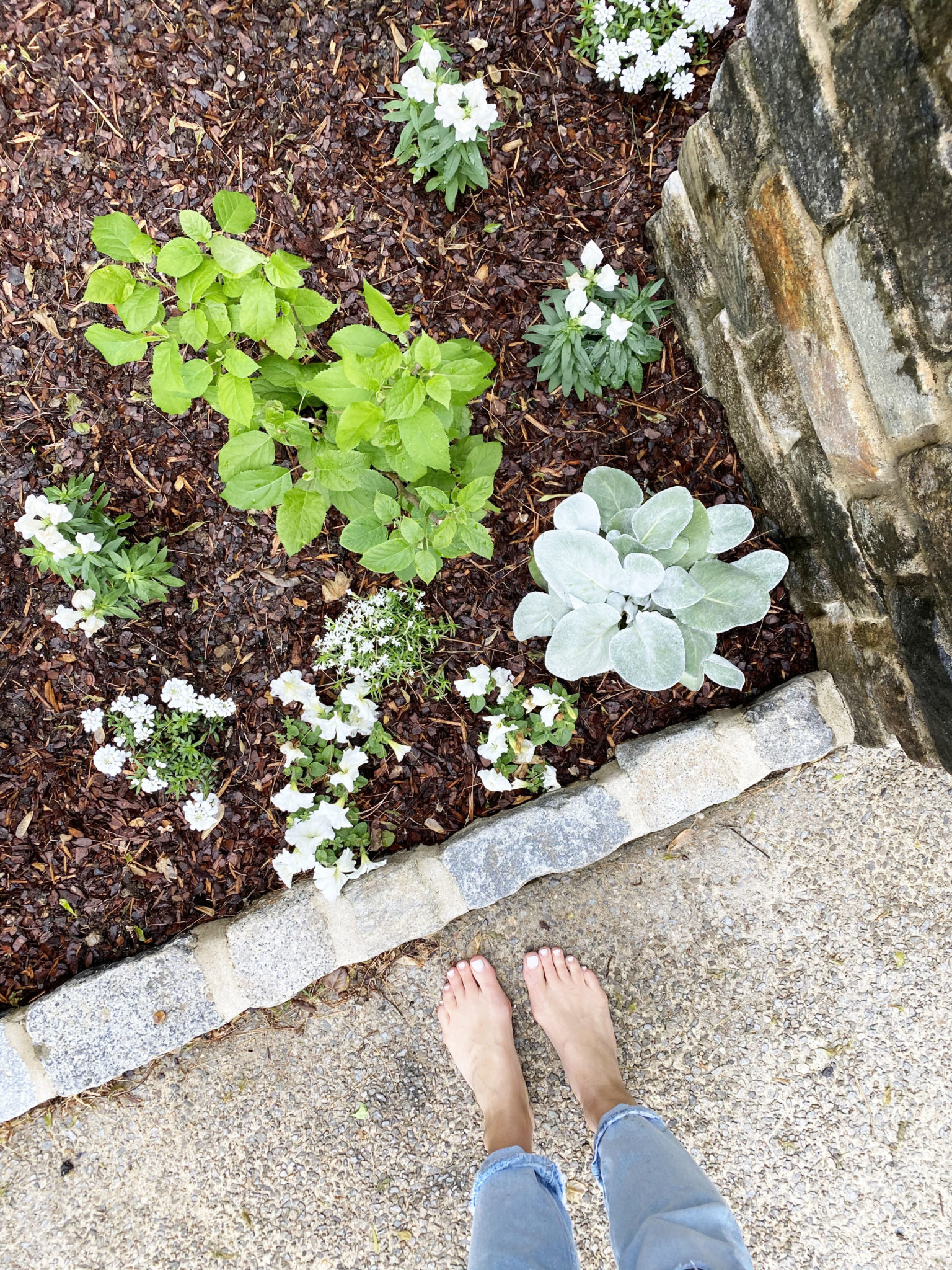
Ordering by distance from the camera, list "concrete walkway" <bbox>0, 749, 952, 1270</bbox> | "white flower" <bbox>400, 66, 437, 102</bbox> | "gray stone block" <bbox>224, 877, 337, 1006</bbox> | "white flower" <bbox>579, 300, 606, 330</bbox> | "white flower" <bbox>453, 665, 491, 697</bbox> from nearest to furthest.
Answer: "white flower" <bbox>400, 66, 437, 102</bbox>, "white flower" <bbox>579, 300, 606, 330</bbox>, "white flower" <bbox>453, 665, 491, 697</bbox>, "gray stone block" <bbox>224, 877, 337, 1006</bbox>, "concrete walkway" <bbox>0, 749, 952, 1270</bbox>

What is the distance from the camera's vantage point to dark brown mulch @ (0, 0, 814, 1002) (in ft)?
7.82

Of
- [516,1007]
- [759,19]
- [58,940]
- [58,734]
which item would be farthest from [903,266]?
[58,940]

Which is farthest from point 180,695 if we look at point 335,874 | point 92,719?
point 335,874

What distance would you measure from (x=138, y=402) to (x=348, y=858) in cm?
165

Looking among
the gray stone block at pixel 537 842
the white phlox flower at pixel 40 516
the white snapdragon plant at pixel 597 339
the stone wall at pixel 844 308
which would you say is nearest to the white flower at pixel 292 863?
the gray stone block at pixel 537 842

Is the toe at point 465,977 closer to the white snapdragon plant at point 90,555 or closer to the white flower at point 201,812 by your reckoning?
the white flower at point 201,812

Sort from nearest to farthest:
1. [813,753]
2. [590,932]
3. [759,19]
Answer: [759,19], [813,753], [590,932]

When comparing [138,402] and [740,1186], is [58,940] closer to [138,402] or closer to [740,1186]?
[138,402]

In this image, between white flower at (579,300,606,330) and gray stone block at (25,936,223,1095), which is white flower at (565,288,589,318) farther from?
gray stone block at (25,936,223,1095)

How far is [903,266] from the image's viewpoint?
1.36 metres

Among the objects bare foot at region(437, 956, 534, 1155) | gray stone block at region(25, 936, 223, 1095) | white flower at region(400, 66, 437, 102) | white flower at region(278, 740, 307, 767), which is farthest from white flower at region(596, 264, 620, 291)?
gray stone block at region(25, 936, 223, 1095)

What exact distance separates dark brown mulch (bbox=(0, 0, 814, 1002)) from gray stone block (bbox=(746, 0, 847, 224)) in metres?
0.82

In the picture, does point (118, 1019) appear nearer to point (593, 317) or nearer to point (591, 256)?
point (593, 317)

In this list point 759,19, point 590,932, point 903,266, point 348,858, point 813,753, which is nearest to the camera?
point 903,266
